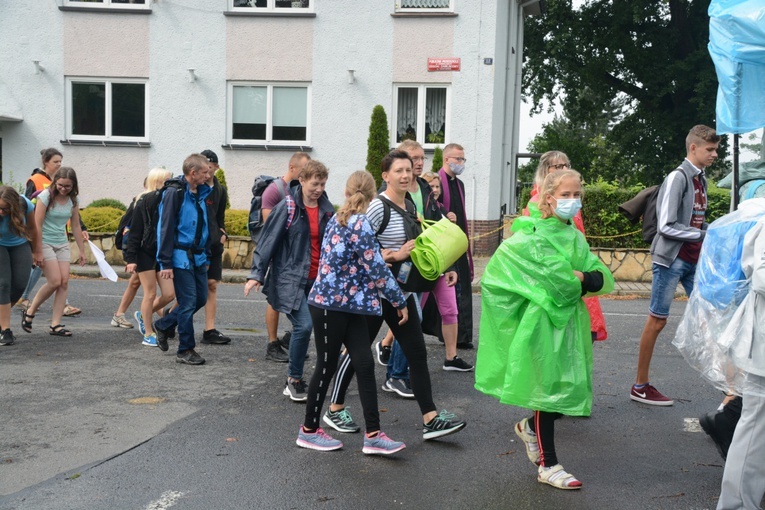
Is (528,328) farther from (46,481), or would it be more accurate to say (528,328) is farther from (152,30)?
(152,30)

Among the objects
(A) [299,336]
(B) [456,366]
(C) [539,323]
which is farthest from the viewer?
(B) [456,366]

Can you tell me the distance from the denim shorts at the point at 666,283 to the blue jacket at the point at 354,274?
222 centimetres

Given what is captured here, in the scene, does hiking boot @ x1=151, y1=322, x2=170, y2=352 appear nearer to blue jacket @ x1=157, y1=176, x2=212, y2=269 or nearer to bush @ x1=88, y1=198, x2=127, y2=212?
blue jacket @ x1=157, y1=176, x2=212, y2=269

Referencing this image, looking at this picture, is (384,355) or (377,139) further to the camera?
(377,139)

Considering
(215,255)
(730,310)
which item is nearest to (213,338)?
(215,255)

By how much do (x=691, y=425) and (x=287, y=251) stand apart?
3.23m

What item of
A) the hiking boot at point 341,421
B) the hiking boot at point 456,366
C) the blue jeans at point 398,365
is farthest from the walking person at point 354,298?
the hiking boot at point 456,366

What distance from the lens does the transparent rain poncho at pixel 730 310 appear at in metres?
4.47

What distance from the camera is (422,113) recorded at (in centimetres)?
2142

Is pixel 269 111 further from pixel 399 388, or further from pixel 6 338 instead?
pixel 399 388

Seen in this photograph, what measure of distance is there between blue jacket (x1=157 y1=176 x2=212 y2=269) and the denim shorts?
4.04 metres

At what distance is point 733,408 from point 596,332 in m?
1.49

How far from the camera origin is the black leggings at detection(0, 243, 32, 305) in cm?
925

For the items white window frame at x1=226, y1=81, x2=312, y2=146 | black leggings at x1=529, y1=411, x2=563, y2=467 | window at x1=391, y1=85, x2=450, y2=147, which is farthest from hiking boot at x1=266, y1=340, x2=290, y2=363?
white window frame at x1=226, y1=81, x2=312, y2=146
